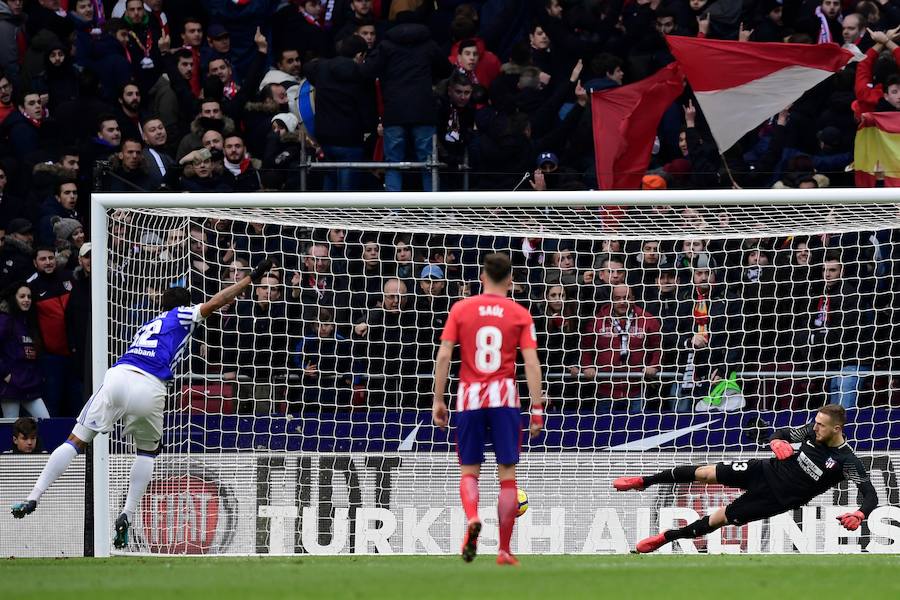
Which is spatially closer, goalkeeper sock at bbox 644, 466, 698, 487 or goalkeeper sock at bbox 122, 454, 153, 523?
goalkeeper sock at bbox 644, 466, 698, 487

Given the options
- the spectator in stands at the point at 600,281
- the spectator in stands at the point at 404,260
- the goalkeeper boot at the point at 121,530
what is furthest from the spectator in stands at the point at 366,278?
the goalkeeper boot at the point at 121,530

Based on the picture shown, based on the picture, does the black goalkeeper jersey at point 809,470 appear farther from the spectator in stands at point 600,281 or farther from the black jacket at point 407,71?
the black jacket at point 407,71

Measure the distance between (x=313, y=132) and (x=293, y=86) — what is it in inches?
35.2

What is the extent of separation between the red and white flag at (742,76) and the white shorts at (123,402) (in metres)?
6.09

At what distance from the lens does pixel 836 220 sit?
1284 centimetres

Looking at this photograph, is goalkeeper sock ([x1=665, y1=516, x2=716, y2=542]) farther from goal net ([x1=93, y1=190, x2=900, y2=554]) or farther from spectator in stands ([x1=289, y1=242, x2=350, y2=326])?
spectator in stands ([x1=289, y1=242, x2=350, y2=326])

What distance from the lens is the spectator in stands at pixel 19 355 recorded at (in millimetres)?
14031

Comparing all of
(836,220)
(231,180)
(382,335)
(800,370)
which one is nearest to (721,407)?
(800,370)

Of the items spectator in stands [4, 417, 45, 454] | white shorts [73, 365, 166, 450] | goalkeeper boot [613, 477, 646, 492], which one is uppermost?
white shorts [73, 365, 166, 450]

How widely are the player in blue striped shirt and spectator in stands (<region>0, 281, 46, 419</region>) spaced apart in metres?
2.77

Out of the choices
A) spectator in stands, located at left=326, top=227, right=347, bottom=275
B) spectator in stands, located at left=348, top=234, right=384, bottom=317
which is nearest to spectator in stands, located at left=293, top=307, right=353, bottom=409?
spectator in stands, located at left=348, top=234, right=384, bottom=317

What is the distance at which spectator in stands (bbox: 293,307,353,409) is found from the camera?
44.2ft

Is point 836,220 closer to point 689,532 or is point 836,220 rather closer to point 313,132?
point 689,532

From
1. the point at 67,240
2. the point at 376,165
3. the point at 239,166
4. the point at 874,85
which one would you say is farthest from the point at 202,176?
the point at 874,85
